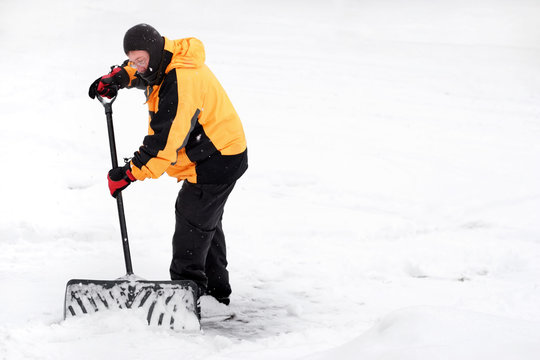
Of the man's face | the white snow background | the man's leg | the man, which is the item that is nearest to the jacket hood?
the man

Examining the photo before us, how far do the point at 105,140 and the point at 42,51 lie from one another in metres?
4.22

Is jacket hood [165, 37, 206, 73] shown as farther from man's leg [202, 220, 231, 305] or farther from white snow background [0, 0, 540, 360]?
white snow background [0, 0, 540, 360]

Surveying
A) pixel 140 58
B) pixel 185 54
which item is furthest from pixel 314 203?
pixel 140 58

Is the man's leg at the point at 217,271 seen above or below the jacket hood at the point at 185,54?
below

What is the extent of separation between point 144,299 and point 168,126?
96 centimetres

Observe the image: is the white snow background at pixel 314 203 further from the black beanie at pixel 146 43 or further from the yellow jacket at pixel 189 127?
the black beanie at pixel 146 43

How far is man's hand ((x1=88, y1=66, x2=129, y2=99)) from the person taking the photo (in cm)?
350

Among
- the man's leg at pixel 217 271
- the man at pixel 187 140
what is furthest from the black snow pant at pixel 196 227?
the man's leg at pixel 217 271

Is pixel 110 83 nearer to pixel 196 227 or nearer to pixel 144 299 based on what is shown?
pixel 196 227

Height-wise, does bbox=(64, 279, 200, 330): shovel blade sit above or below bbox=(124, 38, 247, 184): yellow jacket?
below

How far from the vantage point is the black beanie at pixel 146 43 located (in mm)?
3045

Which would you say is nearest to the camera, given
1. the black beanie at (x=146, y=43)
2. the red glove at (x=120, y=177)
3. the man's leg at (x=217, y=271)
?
the black beanie at (x=146, y=43)

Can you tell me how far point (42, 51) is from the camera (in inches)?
385

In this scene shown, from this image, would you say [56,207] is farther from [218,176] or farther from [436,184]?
[436,184]
